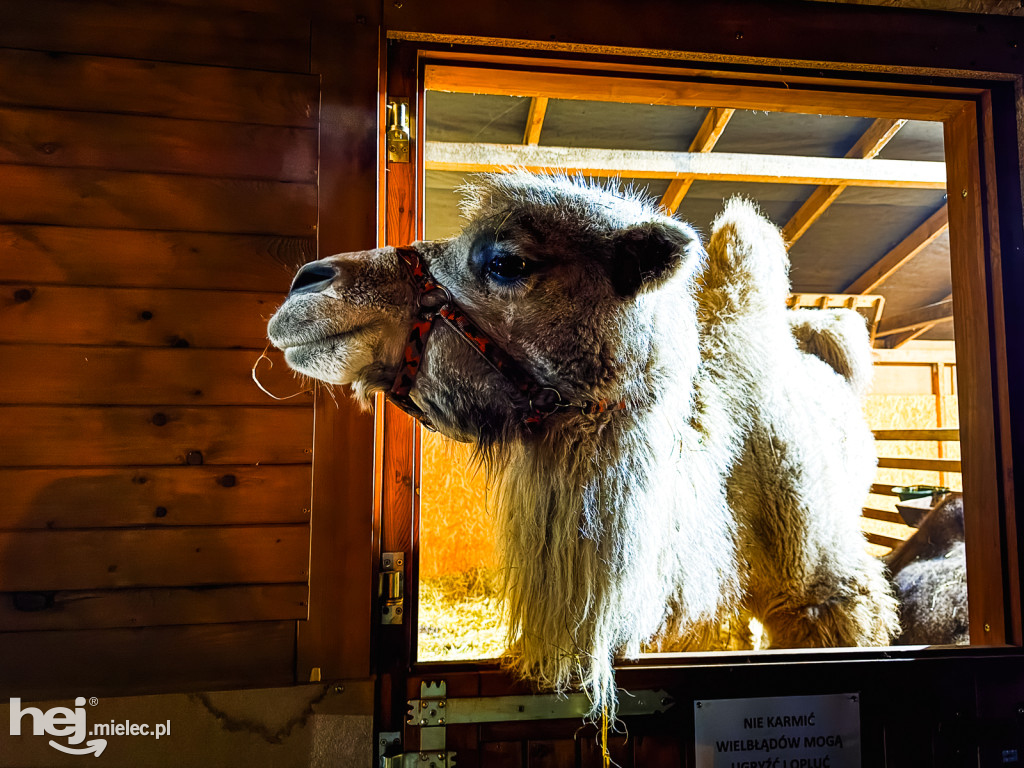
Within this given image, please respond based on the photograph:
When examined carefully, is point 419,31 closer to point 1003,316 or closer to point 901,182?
point 1003,316

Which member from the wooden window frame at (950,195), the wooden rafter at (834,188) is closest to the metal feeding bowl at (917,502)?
the wooden rafter at (834,188)

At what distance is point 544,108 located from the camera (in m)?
4.04

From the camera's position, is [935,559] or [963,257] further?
[935,559]

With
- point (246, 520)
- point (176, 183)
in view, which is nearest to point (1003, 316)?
point (246, 520)

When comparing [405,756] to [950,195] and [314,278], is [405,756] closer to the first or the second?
[314,278]

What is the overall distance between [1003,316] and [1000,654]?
3.85 ft

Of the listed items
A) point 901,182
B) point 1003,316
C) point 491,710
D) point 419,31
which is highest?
point 901,182

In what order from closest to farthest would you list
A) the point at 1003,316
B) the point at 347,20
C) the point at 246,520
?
1. the point at 246,520
2. the point at 347,20
3. the point at 1003,316

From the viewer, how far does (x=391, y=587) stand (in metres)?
1.80

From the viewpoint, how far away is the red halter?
1672 mm

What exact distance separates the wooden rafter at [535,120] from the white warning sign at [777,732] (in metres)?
3.64

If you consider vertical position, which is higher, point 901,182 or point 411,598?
point 901,182

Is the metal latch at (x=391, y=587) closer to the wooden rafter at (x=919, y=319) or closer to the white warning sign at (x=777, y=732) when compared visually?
the white warning sign at (x=777, y=732)

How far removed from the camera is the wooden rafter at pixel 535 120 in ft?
13.1
